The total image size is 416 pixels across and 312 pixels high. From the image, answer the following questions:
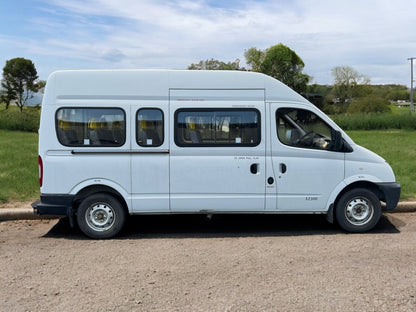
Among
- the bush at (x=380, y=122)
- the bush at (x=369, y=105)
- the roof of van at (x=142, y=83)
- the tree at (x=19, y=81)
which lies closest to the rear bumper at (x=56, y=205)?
the roof of van at (x=142, y=83)

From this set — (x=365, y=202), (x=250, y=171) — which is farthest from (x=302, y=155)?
(x=365, y=202)

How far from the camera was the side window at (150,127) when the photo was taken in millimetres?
5883

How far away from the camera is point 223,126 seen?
5.93 metres

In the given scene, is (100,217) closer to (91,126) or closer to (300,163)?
(91,126)

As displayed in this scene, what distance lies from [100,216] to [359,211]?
3.85 m

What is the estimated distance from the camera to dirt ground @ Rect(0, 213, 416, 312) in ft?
12.9

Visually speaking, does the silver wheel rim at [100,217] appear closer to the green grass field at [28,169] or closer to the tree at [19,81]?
the green grass field at [28,169]

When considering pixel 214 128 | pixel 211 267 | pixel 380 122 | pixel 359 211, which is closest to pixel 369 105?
pixel 380 122

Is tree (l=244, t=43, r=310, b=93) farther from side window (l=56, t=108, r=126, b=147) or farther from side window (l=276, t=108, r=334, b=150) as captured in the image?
side window (l=56, t=108, r=126, b=147)

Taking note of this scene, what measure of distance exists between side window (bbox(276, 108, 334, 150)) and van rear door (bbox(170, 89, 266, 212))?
304 millimetres

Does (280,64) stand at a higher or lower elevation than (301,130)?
higher

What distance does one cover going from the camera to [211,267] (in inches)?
189

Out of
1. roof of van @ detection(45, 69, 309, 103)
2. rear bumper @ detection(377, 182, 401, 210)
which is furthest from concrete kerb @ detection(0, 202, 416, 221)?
rear bumper @ detection(377, 182, 401, 210)

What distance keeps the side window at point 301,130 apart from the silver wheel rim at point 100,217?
2.73 meters
